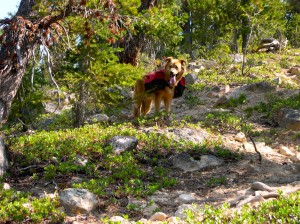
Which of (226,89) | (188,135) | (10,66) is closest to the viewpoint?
(10,66)

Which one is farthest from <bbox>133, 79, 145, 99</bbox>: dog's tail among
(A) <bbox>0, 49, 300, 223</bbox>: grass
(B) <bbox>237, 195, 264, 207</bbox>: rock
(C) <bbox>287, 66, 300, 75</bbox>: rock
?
(C) <bbox>287, 66, 300, 75</bbox>: rock

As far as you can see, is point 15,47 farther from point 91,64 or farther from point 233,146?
point 233,146

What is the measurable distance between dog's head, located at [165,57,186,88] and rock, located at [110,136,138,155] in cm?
290

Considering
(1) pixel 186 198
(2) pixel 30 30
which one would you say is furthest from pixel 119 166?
(2) pixel 30 30

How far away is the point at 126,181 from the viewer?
5809 mm

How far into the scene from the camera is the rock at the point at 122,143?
7.03 metres

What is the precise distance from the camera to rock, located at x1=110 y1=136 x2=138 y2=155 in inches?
277

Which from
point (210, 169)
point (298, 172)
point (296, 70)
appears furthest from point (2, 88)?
point (296, 70)

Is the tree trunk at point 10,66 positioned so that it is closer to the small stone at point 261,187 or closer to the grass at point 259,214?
the grass at point 259,214

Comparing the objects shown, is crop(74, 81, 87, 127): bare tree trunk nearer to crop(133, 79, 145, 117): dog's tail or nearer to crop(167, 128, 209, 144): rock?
crop(133, 79, 145, 117): dog's tail

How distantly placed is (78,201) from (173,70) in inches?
217

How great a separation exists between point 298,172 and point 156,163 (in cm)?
237

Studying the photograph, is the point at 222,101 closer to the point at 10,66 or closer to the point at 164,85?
the point at 164,85

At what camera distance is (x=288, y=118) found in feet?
29.3
